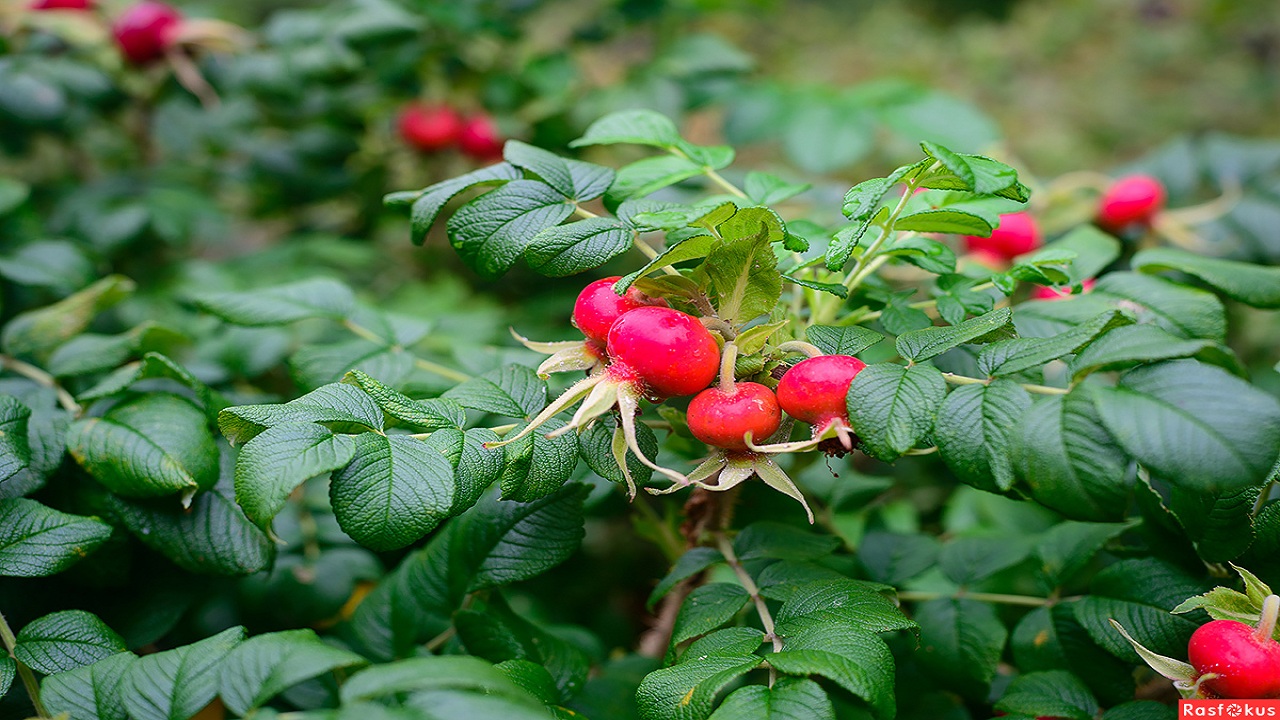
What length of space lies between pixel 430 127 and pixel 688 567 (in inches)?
53.4

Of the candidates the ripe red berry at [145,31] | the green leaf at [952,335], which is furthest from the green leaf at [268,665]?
the ripe red berry at [145,31]

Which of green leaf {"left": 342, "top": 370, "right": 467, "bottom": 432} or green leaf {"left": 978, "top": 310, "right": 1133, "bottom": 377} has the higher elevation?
green leaf {"left": 978, "top": 310, "right": 1133, "bottom": 377}

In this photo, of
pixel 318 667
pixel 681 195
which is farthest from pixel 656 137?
pixel 318 667

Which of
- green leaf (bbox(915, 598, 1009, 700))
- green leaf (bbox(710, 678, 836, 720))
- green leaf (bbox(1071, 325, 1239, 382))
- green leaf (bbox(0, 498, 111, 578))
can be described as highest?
green leaf (bbox(1071, 325, 1239, 382))

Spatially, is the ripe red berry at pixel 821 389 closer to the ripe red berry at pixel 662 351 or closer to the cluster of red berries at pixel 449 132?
the ripe red berry at pixel 662 351

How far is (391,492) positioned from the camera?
65 centimetres

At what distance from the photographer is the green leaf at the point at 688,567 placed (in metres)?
0.83

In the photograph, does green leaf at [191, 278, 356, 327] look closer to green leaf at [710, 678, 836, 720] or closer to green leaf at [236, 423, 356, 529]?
green leaf at [236, 423, 356, 529]

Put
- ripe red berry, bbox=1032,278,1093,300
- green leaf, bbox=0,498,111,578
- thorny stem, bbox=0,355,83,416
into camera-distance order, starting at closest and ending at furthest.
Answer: green leaf, bbox=0,498,111,578 → thorny stem, bbox=0,355,83,416 → ripe red berry, bbox=1032,278,1093,300

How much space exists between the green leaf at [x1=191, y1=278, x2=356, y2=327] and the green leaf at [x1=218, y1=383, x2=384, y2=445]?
1.07 feet

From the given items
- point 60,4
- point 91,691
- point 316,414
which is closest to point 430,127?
point 60,4

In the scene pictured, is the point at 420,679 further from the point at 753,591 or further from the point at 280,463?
the point at 753,591

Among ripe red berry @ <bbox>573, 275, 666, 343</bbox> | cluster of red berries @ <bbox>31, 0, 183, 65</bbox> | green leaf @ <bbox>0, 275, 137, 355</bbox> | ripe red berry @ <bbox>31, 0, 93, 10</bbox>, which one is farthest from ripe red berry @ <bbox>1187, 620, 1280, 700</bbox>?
ripe red berry @ <bbox>31, 0, 93, 10</bbox>

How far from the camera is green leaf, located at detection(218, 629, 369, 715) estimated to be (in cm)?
60
